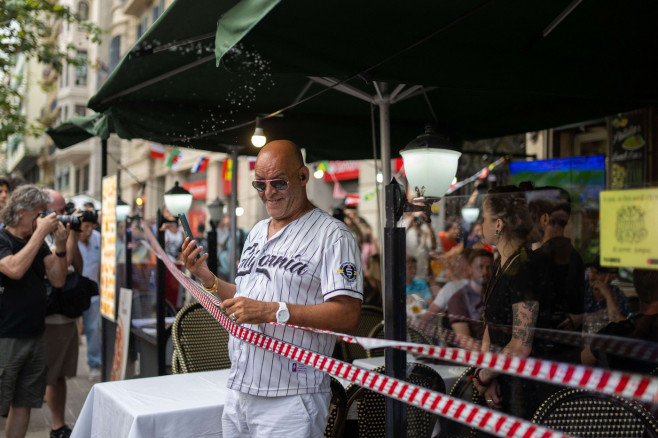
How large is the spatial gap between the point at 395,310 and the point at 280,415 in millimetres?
596

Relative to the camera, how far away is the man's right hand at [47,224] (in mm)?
4160

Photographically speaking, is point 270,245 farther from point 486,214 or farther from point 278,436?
point 486,214

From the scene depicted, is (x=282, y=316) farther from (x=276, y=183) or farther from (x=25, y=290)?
(x=25, y=290)

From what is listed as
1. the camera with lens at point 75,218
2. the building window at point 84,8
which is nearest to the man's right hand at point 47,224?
the camera with lens at point 75,218

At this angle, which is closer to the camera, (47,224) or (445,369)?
(445,369)

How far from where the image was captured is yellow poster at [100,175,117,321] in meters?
5.43

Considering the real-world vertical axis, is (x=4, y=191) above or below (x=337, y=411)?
Result: above

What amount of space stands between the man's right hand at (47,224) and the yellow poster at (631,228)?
3573mm

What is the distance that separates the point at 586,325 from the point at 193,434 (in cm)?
258

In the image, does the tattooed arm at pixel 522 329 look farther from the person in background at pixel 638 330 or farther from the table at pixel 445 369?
the table at pixel 445 369

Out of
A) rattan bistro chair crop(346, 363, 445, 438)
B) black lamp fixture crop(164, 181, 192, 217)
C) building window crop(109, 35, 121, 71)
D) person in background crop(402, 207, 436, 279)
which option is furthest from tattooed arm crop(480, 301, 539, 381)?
building window crop(109, 35, 121, 71)

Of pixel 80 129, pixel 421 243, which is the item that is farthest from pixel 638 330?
pixel 80 129

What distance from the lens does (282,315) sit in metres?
2.23

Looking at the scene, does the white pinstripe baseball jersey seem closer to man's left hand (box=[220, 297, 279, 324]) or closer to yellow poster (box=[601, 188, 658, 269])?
man's left hand (box=[220, 297, 279, 324])
